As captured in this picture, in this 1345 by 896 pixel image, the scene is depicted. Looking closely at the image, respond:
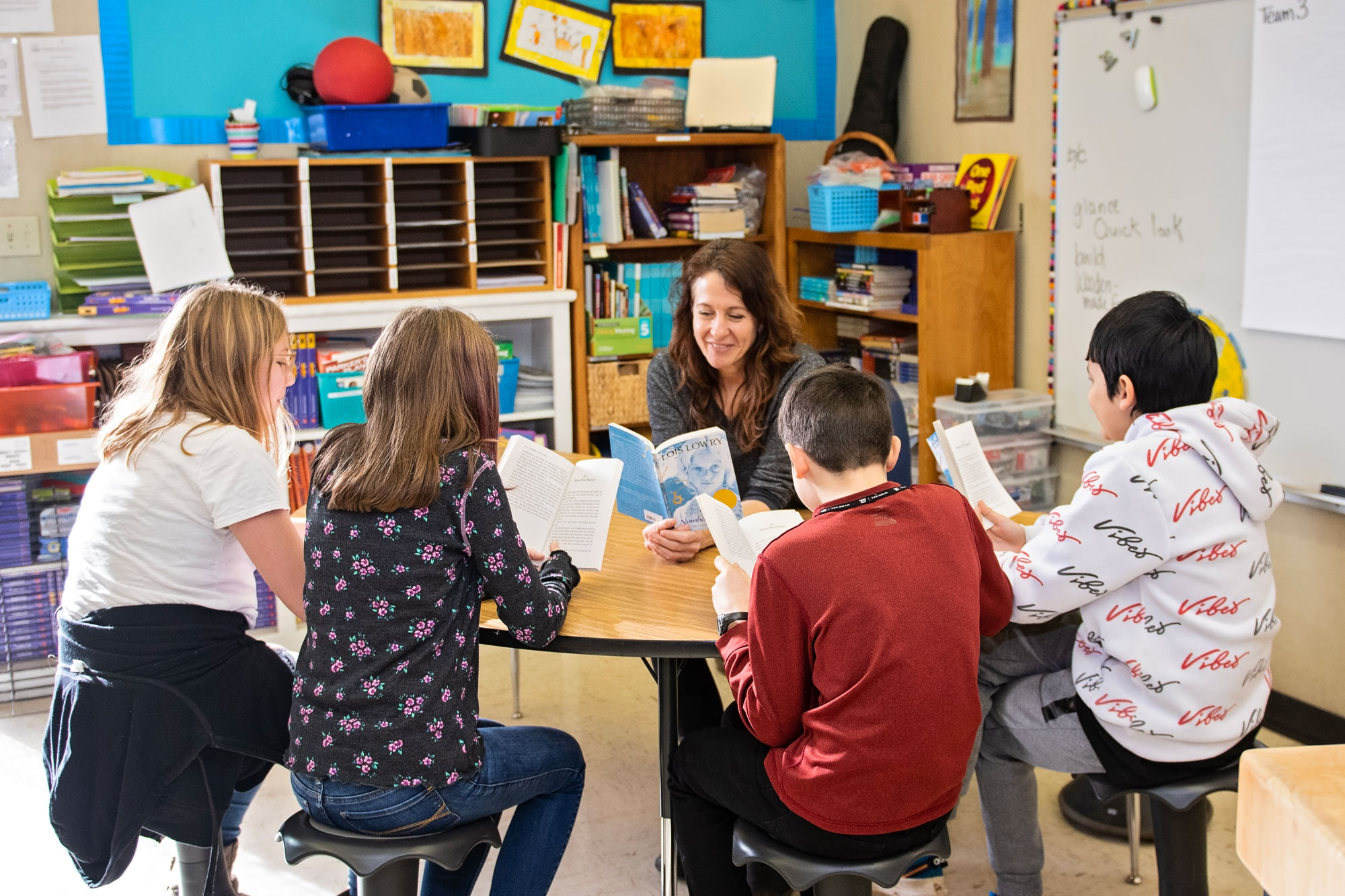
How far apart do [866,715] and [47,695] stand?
2735 millimetres

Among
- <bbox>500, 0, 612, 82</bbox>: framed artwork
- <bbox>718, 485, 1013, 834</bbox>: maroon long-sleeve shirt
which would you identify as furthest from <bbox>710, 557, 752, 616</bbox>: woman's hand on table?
<bbox>500, 0, 612, 82</bbox>: framed artwork

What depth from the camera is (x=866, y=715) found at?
1.43 metres

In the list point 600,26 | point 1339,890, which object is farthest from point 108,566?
point 600,26

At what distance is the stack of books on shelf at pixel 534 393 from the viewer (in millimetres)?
3881

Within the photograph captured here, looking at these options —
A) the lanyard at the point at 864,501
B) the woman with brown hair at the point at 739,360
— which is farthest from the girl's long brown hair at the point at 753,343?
the lanyard at the point at 864,501

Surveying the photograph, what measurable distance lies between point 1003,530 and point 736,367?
777 millimetres

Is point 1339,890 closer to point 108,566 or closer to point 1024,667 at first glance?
point 1024,667

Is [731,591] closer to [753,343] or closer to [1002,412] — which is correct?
[753,343]

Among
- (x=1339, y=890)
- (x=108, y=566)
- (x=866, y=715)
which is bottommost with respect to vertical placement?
(x=866, y=715)

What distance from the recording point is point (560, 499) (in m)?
A: 2.04

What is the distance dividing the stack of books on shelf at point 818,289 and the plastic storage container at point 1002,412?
72 cm

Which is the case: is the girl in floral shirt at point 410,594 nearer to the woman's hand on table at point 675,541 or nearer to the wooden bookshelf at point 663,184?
the woman's hand on table at point 675,541

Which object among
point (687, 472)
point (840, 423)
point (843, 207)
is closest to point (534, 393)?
point (843, 207)

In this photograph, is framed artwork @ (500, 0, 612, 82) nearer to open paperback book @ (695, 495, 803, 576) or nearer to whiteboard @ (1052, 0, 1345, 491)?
whiteboard @ (1052, 0, 1345, 491)
